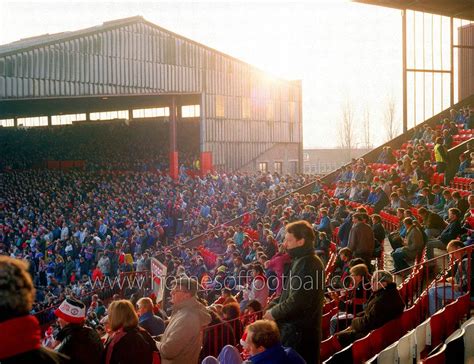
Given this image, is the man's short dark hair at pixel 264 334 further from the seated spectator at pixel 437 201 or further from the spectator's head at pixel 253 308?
the seated spectator at pixel 437 201

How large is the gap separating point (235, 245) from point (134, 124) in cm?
2654

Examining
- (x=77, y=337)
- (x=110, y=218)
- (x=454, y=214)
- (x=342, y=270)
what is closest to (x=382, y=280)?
(x=77, y=337)

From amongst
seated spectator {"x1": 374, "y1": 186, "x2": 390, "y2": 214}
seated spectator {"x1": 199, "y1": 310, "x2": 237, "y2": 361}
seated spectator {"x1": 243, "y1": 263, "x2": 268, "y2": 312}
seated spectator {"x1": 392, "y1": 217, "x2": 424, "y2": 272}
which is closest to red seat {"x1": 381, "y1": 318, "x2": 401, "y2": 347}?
seated spectator {"x1": 199, "y1": 310, "x2": 237, "y2": 361}

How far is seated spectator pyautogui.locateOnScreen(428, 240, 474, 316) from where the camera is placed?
25.9ft

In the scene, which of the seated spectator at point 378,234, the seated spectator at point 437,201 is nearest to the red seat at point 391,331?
the seated spectator at point 378,234

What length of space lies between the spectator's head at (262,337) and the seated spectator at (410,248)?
654 centimetres

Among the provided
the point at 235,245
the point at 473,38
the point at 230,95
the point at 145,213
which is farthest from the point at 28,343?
the point at 230,95

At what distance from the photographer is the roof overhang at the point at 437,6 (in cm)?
2208

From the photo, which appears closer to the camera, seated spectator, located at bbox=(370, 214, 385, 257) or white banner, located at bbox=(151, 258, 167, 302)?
seated spectator, located at bbox=(370, 214, 385, 257)

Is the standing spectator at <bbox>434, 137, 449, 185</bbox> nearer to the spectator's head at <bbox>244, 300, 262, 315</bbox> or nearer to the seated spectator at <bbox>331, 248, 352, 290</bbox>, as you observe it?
the seated spectator at <bbox>331, 248, 352, 290</bbox>

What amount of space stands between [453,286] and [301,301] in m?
3.86

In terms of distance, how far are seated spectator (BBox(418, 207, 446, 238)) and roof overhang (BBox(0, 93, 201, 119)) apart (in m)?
23.1

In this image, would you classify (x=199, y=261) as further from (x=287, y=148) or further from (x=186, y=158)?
(x=287, y=148)

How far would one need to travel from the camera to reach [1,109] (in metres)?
43.1
